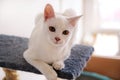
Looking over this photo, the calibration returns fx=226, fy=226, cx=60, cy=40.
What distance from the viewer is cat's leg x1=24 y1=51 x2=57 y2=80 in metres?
0.90

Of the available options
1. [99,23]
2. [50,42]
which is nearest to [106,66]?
[99,23]

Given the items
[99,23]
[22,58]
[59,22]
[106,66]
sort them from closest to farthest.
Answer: [59,22] → [22,58] → [106,66] → [99,23]

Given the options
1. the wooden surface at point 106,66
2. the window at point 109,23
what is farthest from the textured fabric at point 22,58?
the window at point 109,23

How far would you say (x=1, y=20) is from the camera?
1.43m

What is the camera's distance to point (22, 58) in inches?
41.9

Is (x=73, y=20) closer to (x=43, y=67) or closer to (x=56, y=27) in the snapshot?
(x=56, y=27)

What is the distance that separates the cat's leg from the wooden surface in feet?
3.89

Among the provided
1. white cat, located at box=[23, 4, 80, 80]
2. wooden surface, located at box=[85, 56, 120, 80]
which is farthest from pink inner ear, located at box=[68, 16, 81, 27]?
wooden surface, located at box=[85, 56, 120, 80]

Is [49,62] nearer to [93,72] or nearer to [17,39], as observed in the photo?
[17,39]

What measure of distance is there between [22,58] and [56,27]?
275mm

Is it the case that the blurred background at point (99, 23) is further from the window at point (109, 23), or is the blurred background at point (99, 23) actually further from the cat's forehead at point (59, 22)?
the cat's forehead at point (59, 22)

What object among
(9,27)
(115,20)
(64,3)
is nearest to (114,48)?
A: (115,20)

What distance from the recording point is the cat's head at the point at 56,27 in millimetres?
889

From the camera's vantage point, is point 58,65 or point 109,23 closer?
point 58,65
